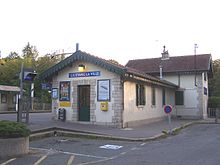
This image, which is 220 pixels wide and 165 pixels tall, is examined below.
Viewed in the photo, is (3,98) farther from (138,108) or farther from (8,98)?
(138,108)

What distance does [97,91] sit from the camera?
1936 cm

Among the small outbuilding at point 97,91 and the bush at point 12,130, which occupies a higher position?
the small outbuilding at point 97,91

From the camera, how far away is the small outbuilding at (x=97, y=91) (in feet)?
61.0

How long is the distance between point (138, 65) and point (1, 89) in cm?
1488

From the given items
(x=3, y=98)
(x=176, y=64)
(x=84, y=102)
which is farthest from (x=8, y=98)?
(x=84, y=102)

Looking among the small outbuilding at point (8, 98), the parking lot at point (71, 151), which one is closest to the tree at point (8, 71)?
the small outbuilding at point (8, 98)

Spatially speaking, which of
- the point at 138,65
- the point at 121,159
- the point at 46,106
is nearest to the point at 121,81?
the point at 121,159

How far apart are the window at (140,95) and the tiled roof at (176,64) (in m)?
10.1

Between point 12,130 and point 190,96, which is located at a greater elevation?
point 190,96

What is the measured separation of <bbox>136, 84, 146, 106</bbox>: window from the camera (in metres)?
20.9

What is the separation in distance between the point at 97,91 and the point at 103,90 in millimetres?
427

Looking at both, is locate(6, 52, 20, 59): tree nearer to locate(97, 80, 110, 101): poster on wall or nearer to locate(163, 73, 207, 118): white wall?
locate(163, 73, 207, 118): white wall

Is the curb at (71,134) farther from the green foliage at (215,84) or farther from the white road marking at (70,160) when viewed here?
the green foliage at (215,84)

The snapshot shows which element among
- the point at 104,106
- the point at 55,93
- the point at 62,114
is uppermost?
the point at 55,93
